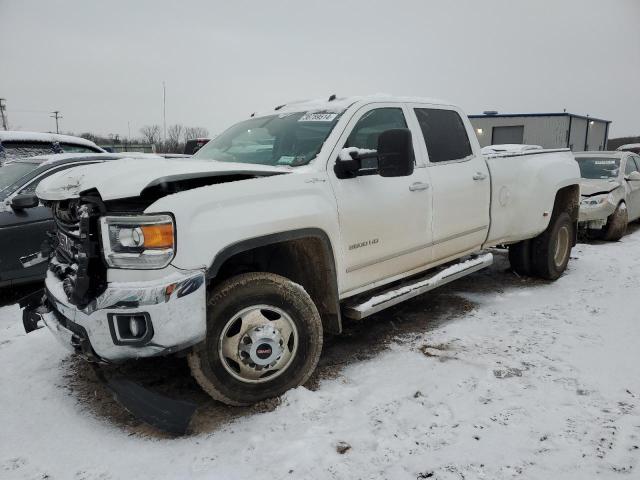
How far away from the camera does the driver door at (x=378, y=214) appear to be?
322 cm

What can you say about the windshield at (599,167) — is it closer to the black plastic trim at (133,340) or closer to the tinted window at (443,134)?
the tinted window at (443,134)

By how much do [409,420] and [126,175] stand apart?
211 centimetres

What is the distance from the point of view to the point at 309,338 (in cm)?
299

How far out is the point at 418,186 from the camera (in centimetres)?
373

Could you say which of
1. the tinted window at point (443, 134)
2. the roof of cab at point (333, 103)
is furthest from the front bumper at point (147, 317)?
the tinted window at point (443, 134)

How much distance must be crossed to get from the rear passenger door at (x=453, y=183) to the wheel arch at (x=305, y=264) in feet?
4.09

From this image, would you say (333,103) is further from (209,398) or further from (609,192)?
(609,192)

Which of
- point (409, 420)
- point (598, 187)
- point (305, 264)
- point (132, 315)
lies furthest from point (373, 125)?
point (598, 187)

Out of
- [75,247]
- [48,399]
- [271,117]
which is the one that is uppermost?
[271,117]

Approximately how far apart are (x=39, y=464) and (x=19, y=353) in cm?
171

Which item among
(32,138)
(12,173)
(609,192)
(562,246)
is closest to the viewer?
(12,173)

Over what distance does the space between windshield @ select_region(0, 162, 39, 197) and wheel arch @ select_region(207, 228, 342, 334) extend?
3.77m

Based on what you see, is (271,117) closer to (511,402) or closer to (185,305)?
(185,305)

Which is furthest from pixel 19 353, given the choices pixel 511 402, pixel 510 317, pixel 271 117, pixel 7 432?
pixel 510 317
